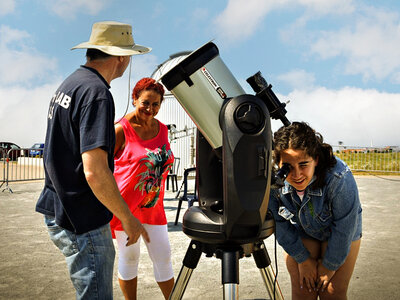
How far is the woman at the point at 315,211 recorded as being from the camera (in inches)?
82.7

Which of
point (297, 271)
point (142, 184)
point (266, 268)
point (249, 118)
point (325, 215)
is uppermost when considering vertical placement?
point (249, 118)

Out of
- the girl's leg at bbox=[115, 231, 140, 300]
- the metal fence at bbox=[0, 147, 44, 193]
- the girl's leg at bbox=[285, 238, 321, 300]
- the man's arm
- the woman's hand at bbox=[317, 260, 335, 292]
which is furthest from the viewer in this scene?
the metal fence at bbox=[0, 147, 44, 193]

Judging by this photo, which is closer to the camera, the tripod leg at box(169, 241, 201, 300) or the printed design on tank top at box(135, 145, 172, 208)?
the tripod leg at box(169, 241, 201, 300)

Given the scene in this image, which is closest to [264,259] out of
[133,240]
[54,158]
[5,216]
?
[133,240]

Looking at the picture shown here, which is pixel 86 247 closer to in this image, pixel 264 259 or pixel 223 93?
pixel 264 259

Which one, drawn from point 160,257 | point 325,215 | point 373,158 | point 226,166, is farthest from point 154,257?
point 373,158

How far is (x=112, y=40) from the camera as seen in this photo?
181 cm

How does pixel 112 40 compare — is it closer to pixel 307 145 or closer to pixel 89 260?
pixel 89 260

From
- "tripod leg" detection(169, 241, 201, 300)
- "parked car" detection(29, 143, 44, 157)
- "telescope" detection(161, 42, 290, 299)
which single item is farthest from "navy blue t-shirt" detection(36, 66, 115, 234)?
"parked car" detection(29, 143, 44, 157)

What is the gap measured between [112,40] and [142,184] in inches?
42.0

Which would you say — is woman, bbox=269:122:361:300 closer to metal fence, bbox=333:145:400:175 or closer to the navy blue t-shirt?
the navy blue t-shirt

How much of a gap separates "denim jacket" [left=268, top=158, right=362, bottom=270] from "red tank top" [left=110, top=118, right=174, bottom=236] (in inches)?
33.1

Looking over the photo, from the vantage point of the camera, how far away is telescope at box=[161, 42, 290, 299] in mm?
1383

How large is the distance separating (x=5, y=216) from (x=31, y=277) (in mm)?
3861
